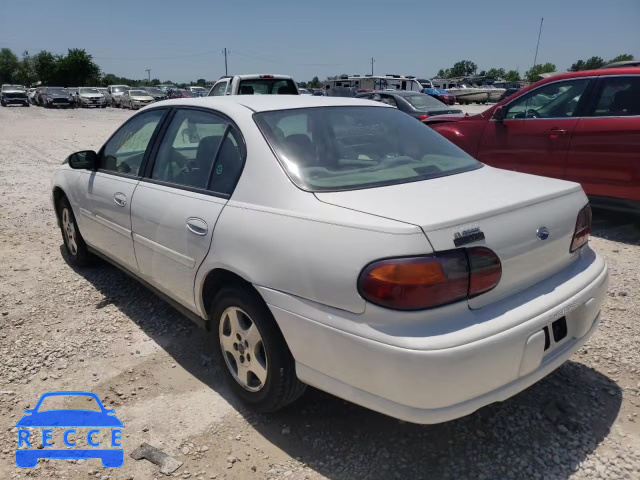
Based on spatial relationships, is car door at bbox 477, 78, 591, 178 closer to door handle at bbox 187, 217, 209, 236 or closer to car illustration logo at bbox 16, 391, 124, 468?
door handle at bbox 187, 217, 209, 236

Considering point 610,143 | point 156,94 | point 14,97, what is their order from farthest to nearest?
A: 1. point 14,97
2. point 156,94
3. point 610,143

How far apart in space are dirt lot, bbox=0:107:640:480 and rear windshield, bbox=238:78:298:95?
9.21 meters

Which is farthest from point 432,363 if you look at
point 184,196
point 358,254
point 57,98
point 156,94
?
point 57,98

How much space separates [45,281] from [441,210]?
394 centimetres

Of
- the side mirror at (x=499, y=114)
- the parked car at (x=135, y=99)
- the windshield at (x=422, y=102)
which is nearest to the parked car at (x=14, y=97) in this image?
the parked car at (x=135, y=99)

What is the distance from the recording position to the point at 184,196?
2.98 metres

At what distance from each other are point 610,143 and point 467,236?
4239 mm

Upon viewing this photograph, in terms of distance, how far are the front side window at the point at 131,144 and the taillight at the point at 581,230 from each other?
106 inches

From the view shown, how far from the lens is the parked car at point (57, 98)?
38219mm

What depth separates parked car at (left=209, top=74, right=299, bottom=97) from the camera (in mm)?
12500

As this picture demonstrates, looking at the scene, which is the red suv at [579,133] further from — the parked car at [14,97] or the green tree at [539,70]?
the green tree at [539,70]

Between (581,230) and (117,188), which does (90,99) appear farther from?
(581,230)

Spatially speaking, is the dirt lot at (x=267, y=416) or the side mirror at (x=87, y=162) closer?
the dirt lot at (x=267, y=416)

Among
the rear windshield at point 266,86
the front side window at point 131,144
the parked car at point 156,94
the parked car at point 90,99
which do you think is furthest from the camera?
the parked car at point 90,99
